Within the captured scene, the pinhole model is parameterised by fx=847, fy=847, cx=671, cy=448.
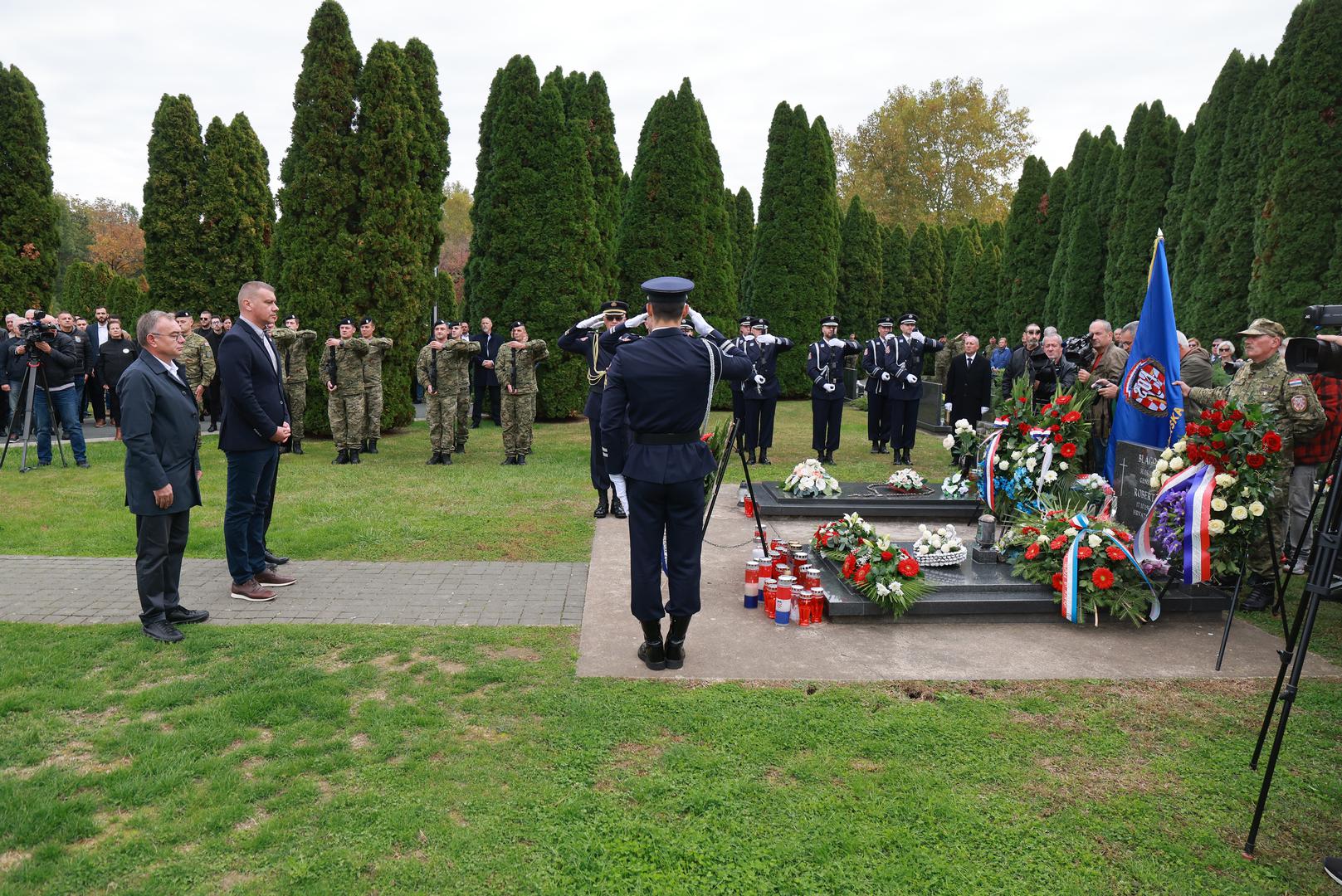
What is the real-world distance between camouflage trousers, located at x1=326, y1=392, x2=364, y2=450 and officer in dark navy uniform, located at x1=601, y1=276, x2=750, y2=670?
884 centimetres

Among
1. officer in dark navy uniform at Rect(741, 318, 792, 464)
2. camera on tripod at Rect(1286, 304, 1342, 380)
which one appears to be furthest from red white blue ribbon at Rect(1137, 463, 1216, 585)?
officer in dark navy uniform at Rect(741, 318, 792, 464)

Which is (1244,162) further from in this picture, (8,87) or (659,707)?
(8,87)

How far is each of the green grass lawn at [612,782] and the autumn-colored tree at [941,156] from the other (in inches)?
1753

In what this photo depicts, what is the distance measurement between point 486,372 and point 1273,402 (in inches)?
557

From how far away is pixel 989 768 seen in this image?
367 centimetres

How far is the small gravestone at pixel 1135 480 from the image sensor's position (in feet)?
20.8

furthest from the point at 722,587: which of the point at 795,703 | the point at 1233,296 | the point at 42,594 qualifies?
the point at 1233,296

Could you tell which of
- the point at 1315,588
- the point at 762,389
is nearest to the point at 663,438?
the point at 1315,588

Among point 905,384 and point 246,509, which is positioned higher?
point 905,384

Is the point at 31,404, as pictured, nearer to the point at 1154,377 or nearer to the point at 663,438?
the point at 663,438

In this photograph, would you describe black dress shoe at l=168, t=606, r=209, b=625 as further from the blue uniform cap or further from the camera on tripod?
the camera on tripod

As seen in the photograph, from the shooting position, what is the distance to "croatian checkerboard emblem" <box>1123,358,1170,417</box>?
693 centimetres

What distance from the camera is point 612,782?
3.50 m

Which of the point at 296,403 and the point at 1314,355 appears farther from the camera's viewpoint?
the point at 296,403
